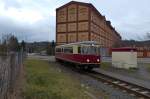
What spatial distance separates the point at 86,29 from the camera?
94188mm

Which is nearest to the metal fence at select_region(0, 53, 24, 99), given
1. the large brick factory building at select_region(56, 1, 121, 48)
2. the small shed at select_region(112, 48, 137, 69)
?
the small shed at select_region(112, 48, 137, 69)

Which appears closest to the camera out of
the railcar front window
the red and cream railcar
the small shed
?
the red and cream railcar

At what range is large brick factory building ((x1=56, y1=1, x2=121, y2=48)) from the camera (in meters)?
94.4

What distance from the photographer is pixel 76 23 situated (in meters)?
99.0

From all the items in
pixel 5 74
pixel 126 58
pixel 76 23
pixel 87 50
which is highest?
pixel 76 23

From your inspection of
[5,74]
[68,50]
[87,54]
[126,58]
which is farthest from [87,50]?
[5,74]

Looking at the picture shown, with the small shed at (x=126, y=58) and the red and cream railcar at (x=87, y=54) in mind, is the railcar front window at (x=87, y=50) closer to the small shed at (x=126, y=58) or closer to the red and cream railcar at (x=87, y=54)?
the red and cream railcar at (x=87, y=54)

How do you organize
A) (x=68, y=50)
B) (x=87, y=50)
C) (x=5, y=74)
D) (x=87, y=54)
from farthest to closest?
(x=68, y=50) → (x=87, y=50) → (x=87, y=54) → (x=5, y=74)

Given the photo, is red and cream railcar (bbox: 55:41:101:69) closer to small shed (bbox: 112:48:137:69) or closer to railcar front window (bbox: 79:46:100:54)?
railcar front window (bbox: 79:46:100:54)

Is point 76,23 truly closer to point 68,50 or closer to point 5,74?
point 68,50

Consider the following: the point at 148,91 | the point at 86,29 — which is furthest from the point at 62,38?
the point at 148,91

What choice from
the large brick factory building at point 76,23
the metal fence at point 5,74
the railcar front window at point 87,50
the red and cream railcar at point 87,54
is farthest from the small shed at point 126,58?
the large brick factory building at point 76,23

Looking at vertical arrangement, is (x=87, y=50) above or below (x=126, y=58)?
above

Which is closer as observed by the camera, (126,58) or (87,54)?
(87,54)
